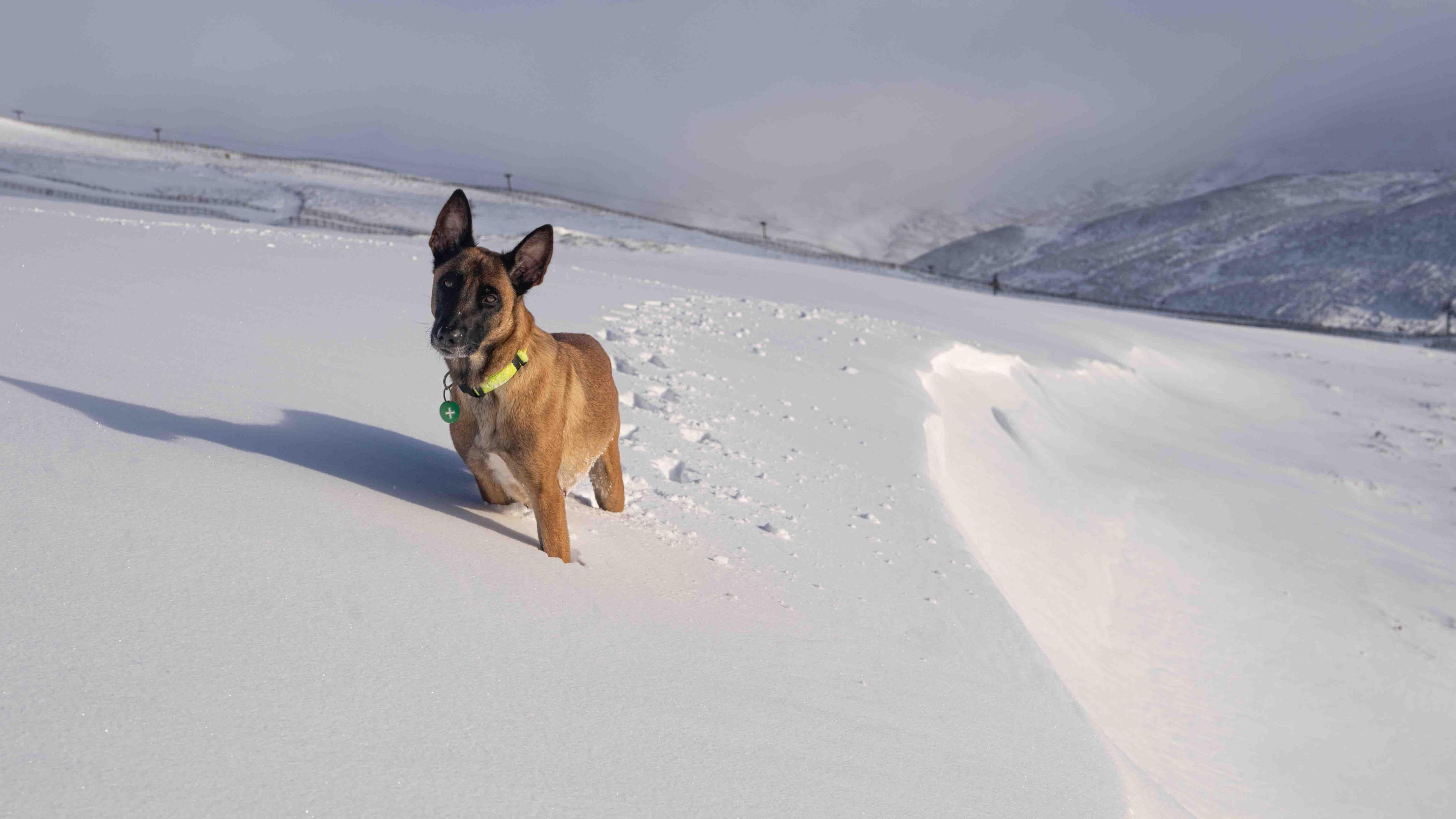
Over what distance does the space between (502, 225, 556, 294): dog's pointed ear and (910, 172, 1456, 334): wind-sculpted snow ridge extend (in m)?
52.1

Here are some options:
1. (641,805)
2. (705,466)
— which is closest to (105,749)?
(641,805)

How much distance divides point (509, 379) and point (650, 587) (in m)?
1.11

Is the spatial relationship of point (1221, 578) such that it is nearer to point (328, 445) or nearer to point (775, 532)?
point (775, 532)

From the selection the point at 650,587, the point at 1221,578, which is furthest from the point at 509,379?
the point at 1221,578

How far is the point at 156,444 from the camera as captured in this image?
13.2 ft

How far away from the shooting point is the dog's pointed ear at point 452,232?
4.00 meters

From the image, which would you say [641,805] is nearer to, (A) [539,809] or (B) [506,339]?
(A) [539,809]

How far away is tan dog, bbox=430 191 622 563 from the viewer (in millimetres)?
3859

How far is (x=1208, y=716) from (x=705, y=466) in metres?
4.44

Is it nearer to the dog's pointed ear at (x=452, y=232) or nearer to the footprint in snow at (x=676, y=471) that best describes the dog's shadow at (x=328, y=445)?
the dog's pointed ear at (x=452, y=232)

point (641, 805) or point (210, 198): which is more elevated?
point (210, 198)

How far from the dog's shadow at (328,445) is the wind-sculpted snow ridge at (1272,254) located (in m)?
51.3

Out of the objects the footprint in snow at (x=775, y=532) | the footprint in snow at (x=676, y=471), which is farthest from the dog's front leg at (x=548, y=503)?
the footprint in snow at (x=676, y=471)

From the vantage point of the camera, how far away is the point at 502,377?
4109 millimetres
